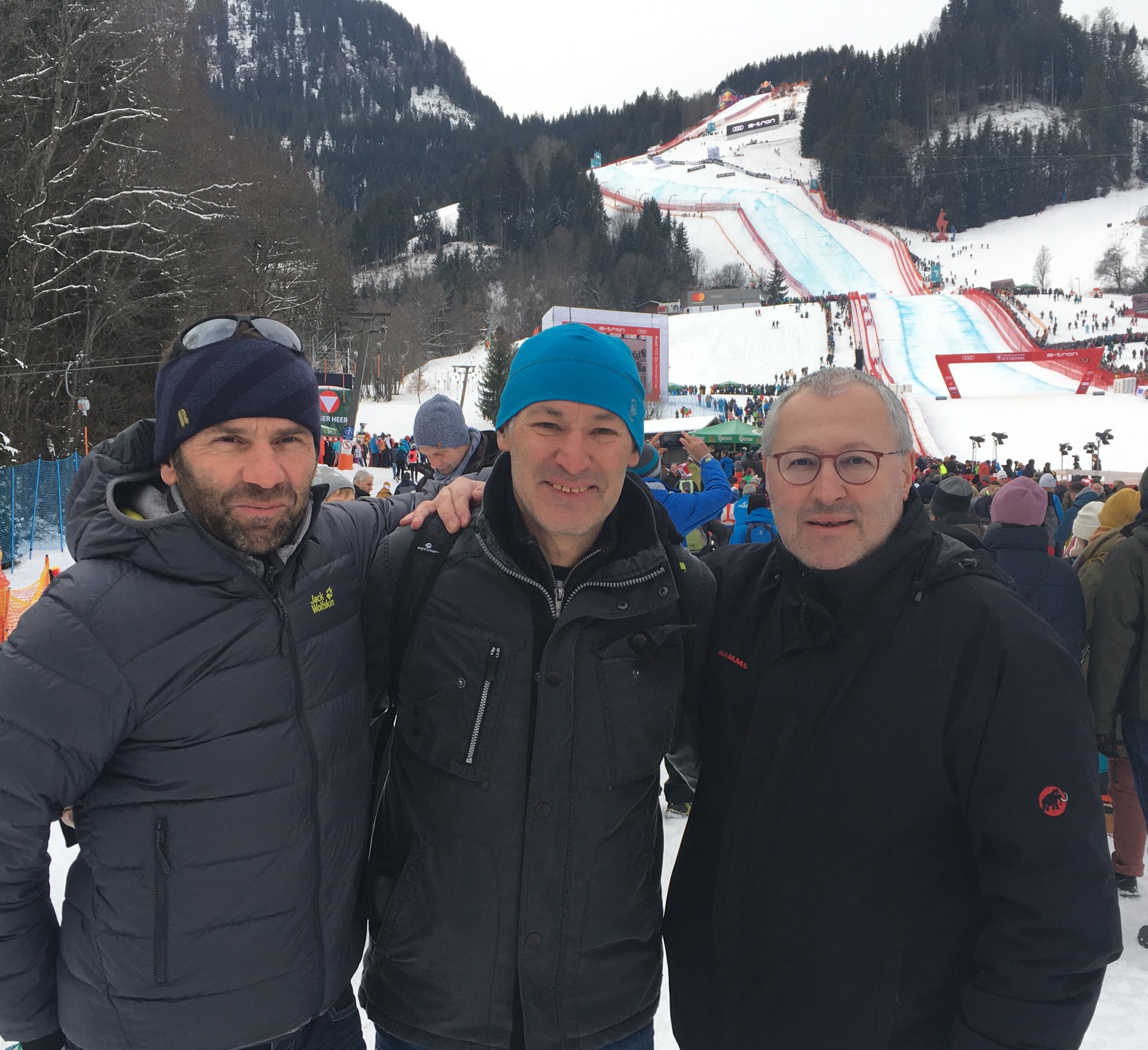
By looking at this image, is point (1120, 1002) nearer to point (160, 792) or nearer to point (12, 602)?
point (160, 792)

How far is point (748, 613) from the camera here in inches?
62.9

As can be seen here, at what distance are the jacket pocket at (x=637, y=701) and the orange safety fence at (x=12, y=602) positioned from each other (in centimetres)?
393

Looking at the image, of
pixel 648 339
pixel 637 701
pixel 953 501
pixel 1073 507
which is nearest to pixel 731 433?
pixel 1073 507

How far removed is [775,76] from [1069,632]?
513 feet

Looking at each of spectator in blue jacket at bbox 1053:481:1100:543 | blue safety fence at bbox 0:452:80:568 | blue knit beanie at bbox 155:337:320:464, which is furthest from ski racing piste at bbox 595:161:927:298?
blue knit beanie at bbox 155:337:320:464

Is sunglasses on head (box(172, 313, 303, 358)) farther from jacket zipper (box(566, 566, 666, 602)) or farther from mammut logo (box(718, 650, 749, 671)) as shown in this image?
mammut logo (box(718, 650, 749, 671))

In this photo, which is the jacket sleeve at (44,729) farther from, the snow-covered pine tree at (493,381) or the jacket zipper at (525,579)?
the snow-covered pine tree at (493,381)

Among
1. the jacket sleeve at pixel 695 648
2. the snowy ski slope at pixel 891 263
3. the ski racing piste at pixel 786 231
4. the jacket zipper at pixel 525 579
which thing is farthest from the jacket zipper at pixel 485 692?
the ski racing piste at pixel 786 231

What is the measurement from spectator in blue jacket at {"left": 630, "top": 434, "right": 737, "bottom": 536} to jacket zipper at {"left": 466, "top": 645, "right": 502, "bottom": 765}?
8.59ft

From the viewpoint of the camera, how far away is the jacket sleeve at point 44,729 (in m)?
1.19

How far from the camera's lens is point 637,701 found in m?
1.43

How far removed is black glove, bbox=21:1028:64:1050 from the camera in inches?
52.5

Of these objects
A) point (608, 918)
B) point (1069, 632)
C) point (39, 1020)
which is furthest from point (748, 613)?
point (1069, 632)

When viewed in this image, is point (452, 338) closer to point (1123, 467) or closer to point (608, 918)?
point (1123, 467)
